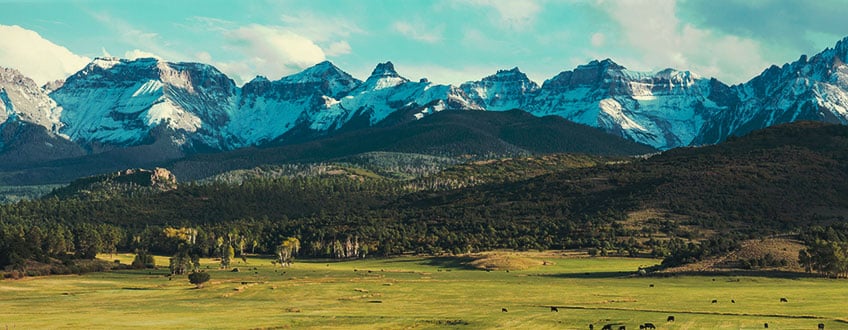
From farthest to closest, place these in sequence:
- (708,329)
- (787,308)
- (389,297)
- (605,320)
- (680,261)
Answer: (680,261) → (389,297) → (787,308) → (605,320) → (708,329)

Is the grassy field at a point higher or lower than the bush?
lower

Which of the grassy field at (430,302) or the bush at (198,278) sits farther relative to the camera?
the bush at (198,278)

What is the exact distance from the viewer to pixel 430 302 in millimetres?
131625

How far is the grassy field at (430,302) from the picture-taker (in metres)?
104

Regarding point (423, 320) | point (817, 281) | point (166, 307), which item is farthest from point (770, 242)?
point (166, 307)

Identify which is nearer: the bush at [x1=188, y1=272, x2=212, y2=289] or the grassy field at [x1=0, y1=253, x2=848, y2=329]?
the grassy field at [x1=0, y1=253, x2=848, y2=329]

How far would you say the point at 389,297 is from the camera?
139750 millimetres

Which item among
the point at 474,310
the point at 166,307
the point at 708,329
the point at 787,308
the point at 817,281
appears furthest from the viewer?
the point at 817,281

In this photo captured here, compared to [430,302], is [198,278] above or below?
above

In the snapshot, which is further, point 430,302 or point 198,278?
point 198,278

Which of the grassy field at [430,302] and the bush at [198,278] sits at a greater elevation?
the bush at [198,278]

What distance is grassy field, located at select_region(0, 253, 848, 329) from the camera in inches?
4109

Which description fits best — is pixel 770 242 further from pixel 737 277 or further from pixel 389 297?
pixel 389 297

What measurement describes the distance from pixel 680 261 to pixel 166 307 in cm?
10155
